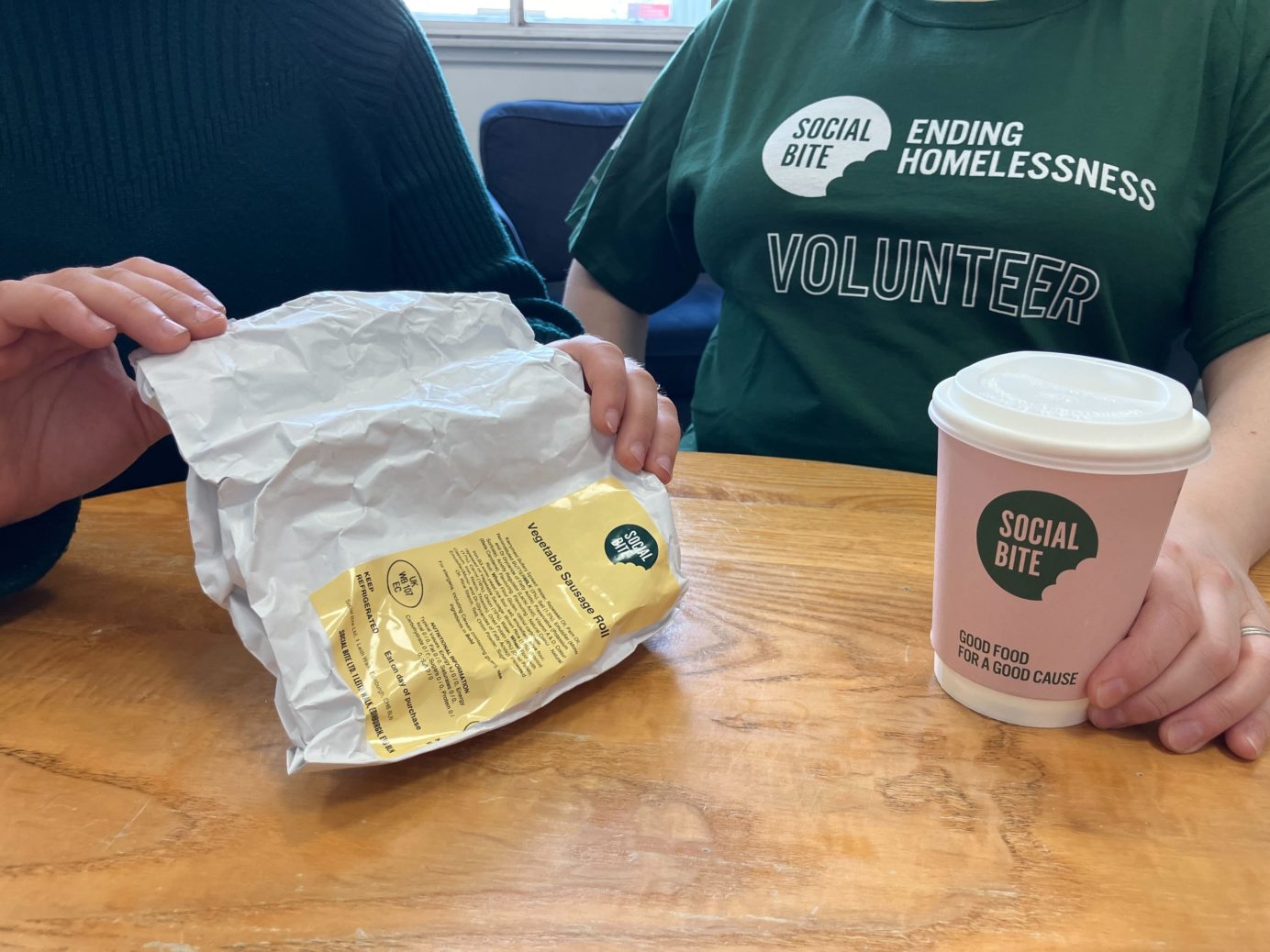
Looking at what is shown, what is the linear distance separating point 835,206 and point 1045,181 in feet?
0.58

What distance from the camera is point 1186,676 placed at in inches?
17.3

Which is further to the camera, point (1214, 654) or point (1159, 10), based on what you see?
point (1159, 10)

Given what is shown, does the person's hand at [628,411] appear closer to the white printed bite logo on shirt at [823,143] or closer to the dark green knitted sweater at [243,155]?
the dark green knitted sweater at [243,155]

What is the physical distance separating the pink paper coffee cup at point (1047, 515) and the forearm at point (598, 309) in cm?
65

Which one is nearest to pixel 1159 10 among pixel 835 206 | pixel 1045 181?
pixel 1045 181

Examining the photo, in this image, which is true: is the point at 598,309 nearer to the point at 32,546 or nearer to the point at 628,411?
the point at 628,411

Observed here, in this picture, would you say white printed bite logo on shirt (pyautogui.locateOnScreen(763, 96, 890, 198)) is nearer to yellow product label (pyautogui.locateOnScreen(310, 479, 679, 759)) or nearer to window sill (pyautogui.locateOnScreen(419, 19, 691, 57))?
yellow product label (pyautogui.locateOnScreen(310, 479, 679, 759))

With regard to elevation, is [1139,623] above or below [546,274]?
above

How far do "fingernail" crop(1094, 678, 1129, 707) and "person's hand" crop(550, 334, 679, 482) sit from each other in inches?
10.2

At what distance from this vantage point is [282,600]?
1.37 feet

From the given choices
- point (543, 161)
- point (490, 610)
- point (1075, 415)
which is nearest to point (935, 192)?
point (1075, 415)

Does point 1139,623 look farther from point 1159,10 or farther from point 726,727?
point 1159,10

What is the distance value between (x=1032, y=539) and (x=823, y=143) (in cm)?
56

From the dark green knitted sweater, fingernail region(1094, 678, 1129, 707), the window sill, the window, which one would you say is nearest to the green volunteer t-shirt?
the dark green knitted sweater
